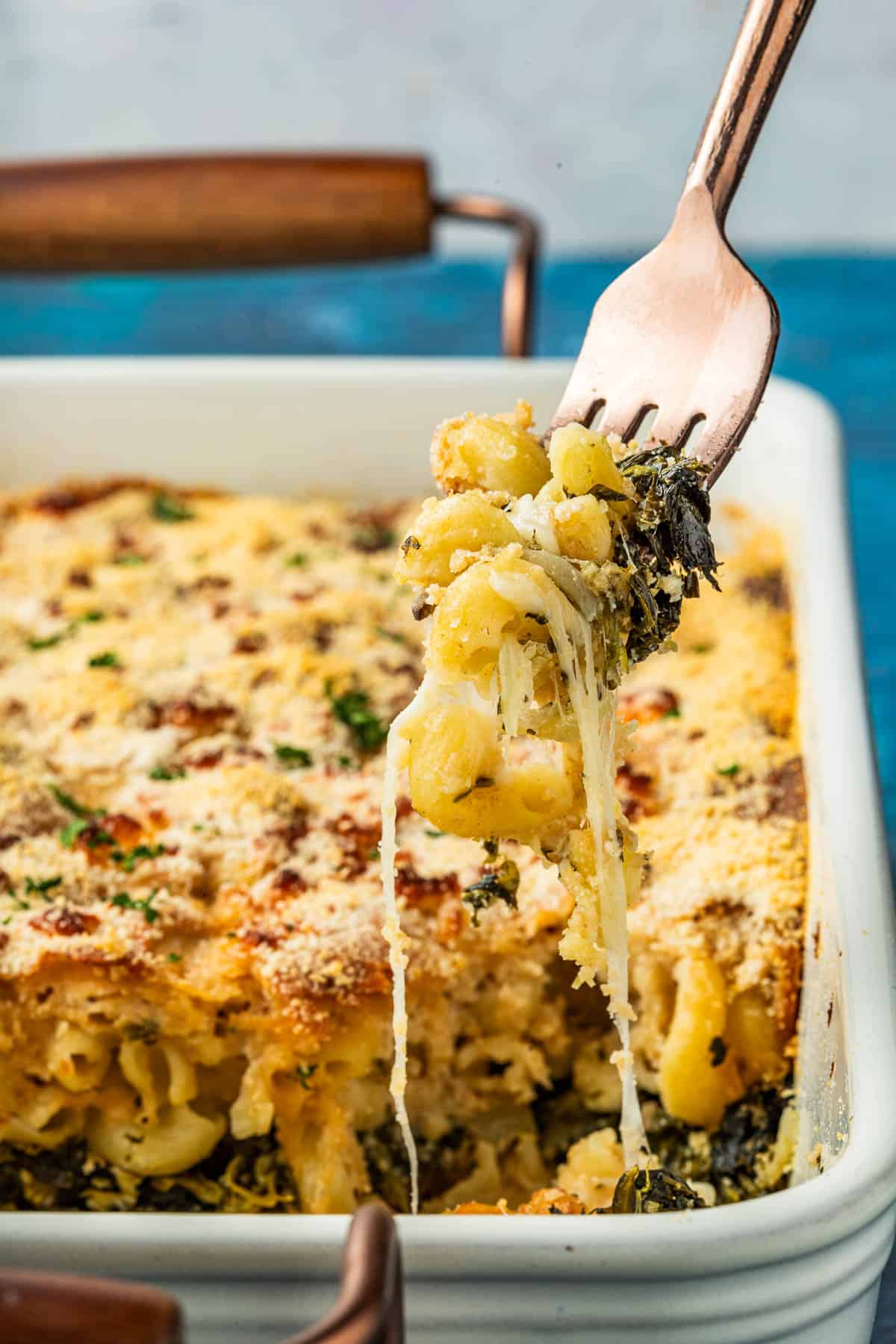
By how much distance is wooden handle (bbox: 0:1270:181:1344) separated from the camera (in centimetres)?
80

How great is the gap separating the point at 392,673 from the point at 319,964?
0.49 metres

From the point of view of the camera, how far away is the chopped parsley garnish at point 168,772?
5.74 ft

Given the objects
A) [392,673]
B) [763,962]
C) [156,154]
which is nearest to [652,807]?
[763,962]

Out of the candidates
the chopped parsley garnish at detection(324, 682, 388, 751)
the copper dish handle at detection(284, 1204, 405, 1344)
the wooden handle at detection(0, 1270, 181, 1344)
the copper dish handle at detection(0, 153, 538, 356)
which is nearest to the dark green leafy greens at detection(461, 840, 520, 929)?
the chopped parsley garnish at detection(324, 682, 388, 751)

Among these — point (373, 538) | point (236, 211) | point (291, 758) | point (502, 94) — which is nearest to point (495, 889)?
point (291, 758)

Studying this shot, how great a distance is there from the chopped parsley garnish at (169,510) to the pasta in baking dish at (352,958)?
0.45 m

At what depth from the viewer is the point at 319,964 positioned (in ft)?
4.95

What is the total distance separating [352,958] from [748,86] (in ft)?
2.61

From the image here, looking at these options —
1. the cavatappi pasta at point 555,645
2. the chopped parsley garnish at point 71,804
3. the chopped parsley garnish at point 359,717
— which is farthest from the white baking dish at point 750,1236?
the chopped parsley garnish at point 71,804

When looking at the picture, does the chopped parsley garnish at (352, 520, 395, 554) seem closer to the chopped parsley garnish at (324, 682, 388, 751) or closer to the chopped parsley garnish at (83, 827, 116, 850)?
the chopped parsley garnish at (324, 682, 388, 751)

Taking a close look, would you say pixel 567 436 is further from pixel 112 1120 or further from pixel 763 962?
pixel 112 1120

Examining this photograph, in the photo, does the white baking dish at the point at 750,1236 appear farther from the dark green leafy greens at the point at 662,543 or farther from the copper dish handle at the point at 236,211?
the copper dish handle at the point at 236,211

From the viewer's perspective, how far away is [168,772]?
177cm

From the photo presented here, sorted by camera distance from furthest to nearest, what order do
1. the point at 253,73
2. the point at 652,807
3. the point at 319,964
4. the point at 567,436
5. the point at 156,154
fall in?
the point at 253,73 < the point at 156,154 < the point at 652,807 < the point at 319,964 < the point at 567,436
